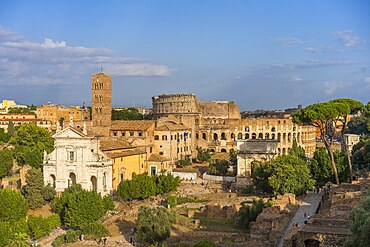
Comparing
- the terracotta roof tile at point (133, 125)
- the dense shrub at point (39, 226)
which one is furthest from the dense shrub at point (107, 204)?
the terracotta roof tile at point (133, 125)

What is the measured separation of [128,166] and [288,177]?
1921 centimetres

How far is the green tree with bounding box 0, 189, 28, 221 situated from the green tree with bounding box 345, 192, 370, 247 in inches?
1071

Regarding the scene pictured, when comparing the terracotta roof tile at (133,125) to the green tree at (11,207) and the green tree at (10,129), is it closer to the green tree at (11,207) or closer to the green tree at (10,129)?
the green tree at (11,207)

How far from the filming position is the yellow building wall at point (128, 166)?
5100 cm

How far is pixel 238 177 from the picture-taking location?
52.1m

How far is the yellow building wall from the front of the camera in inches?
2008

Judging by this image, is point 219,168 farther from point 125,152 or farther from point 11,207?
point 11,207

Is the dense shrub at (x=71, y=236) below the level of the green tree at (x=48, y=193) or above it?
below

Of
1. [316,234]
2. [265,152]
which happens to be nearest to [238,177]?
[265,152]

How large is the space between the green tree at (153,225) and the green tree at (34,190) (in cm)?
1824

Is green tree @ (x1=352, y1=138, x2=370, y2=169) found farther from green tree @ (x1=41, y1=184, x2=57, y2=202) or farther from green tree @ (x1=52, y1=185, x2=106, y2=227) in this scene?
green tree @ (x1=41, y1=184, x2=57, y2=202)

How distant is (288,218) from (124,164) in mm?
24165

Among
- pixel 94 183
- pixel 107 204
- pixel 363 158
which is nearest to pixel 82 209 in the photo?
pixel 107 204

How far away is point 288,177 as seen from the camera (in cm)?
4144
